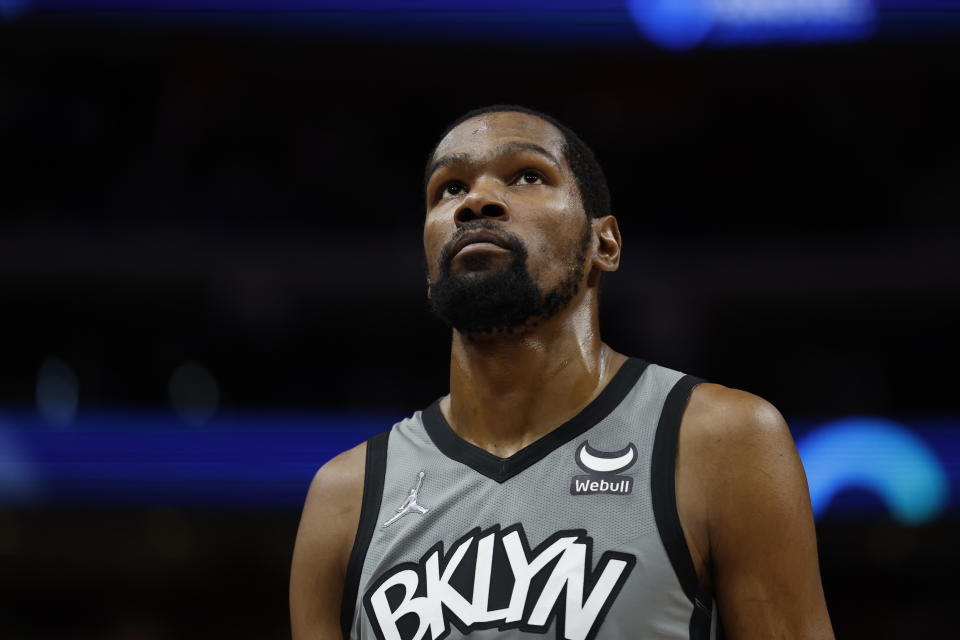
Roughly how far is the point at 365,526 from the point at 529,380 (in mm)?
485

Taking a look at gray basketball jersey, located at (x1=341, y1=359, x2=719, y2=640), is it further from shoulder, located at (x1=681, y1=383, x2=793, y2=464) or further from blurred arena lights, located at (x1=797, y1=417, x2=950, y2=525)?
blurred arena lights, located at (x1=797, y1=417, x2=950, y2=525)

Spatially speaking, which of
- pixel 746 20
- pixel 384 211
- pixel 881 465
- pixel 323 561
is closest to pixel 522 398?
pixel 323 561

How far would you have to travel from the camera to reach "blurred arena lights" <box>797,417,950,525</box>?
6590 mm

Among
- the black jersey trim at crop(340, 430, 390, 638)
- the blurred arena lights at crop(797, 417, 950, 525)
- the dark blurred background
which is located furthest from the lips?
the dark blurred background

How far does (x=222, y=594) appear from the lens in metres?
7.22

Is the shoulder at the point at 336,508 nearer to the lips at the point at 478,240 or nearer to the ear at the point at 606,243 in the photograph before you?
the lips at the point at 478,240

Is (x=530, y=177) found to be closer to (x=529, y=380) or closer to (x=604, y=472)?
(x=529, y=380)

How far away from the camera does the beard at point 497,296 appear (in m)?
2.17

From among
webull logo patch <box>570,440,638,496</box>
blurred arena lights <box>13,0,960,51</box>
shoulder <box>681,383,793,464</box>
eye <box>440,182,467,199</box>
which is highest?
blurred arena lights <box>13,0,960,51</box>

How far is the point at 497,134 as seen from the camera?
2354 millimetres

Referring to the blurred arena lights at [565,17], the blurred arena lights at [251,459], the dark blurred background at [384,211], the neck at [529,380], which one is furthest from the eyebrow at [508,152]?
the blurred arena lights at [565,17]

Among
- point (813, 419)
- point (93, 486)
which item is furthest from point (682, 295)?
point (93, 486)

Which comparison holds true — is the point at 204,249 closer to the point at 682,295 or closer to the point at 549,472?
the point at 682,295

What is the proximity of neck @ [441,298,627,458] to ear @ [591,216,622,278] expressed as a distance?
0.14m
